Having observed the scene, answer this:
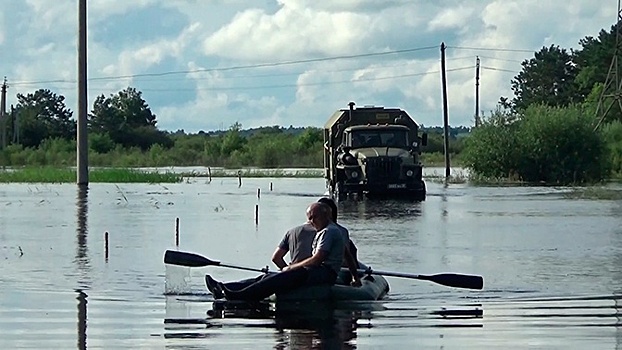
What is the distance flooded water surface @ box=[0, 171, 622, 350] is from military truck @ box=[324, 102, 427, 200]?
302 cm

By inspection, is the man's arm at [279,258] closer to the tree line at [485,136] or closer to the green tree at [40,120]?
the tree line at [485,136]

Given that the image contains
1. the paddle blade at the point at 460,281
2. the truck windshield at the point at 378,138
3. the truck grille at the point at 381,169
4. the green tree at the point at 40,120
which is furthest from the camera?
the green tree at the point at 40,120

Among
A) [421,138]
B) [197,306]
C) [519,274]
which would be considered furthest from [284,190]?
[197,306]

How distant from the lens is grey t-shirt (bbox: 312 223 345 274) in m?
15.7

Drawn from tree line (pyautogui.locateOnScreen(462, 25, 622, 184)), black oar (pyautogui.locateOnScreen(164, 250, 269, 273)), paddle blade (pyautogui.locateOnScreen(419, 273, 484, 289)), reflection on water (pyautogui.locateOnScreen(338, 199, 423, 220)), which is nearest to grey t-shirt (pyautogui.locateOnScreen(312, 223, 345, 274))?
paddle blade (pyautogui.locateOnScreen(419, 273, 484, 289))

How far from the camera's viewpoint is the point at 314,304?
15.8 m

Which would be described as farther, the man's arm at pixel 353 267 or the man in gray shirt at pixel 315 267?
the man's arm at pixel 353 267

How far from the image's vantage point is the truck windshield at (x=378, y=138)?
4344cm

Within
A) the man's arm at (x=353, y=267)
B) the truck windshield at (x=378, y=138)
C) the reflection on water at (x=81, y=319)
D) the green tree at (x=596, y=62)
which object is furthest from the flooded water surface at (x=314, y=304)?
the green tree at (x=596, y=62)

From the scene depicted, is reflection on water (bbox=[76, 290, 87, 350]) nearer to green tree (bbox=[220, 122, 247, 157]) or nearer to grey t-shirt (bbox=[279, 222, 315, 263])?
grey t-shirt (bbox=[279, 222, 315, 263])

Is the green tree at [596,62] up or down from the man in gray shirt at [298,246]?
up

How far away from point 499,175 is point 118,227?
37254 mm

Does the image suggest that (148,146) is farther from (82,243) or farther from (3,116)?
(82,243)

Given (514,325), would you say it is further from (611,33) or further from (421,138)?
(611,33)
